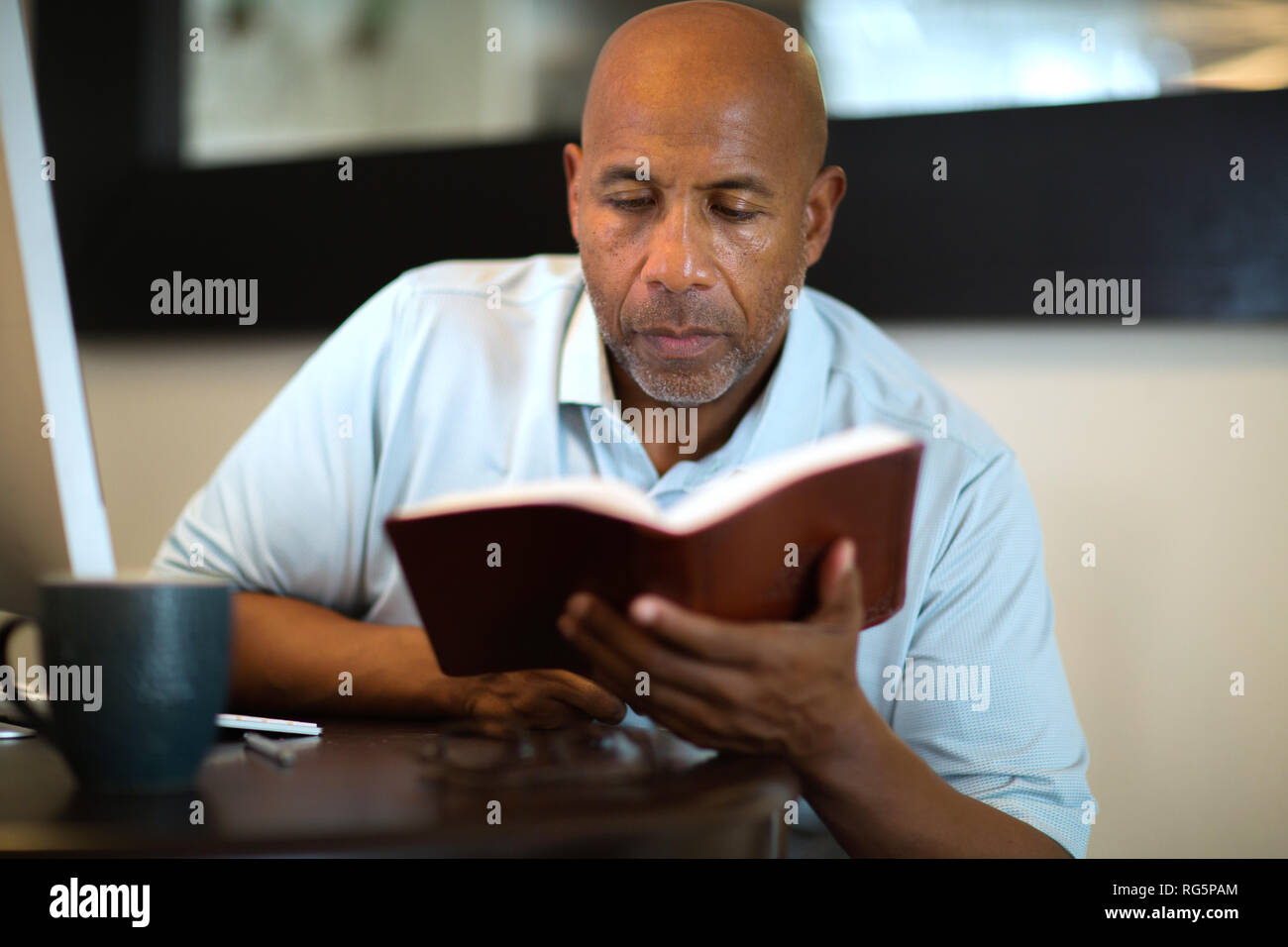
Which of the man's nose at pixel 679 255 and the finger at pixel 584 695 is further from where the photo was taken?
the man's nose at pixel 679 255

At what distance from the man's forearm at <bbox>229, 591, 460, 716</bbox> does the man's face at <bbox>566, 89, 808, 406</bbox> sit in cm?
37

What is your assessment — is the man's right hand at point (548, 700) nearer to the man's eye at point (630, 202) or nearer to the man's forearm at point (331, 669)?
the man's forearm at point (331, 669)

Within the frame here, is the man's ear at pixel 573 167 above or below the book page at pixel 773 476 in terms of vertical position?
above

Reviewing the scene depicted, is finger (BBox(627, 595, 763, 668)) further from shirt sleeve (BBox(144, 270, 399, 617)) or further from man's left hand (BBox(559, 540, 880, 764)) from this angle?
shirt sleeve (BBox(144, 270, 399, 617))

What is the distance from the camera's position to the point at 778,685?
72 centimetres

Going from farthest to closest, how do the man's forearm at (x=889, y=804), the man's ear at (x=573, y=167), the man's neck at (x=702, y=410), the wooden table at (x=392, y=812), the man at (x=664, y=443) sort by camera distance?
1. the man's ear at (x=573, y=167)
2. the man's neck at (x=702, y=410)
3. the man at (x=664, y=443)
4. the man's forearm at (x=889, y=804)
5. the wooden table at (x=392, y=812)

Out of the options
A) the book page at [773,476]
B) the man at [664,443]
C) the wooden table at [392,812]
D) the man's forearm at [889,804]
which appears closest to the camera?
the wooden table at [392,812]

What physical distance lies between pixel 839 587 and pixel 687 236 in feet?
1.65

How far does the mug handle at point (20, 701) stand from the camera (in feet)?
1.94

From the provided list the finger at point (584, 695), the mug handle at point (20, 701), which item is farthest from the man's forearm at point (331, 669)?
the mug handle at point (20, 701)

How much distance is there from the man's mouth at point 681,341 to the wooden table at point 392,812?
52 cm

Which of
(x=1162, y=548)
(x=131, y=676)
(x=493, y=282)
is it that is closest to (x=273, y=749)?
(x=131, y=676)

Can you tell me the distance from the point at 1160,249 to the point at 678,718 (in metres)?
0.99
